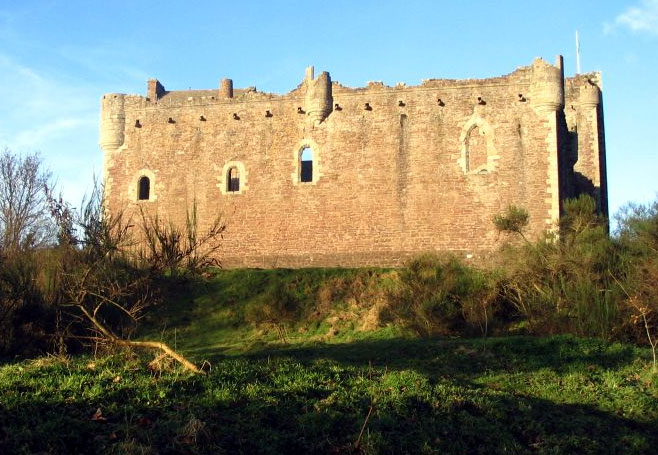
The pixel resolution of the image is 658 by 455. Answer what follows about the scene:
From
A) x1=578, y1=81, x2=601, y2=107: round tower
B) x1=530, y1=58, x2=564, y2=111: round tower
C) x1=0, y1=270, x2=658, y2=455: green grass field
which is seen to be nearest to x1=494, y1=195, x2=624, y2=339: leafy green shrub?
x1=0, y1=270, x2=658, y2=455: green grass field

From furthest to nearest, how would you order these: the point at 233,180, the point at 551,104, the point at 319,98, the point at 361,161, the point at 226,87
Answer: the point at 226,87 → the point at 233,180 → the point at 319,98 → the point at 361,161 → the point at 551,104

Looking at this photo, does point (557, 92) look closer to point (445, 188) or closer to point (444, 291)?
point (445, 188)

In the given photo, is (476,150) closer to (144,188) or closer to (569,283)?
(569,283)

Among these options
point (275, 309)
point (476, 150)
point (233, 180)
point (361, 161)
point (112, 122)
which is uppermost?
point (112, 122)

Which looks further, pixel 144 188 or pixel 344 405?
pixel 144 188

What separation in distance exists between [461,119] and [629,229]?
9.22 metres

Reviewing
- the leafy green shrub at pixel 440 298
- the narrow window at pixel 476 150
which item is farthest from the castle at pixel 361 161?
the leafy green shrub at pixel 440 298

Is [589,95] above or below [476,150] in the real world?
above

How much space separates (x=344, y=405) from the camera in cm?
973

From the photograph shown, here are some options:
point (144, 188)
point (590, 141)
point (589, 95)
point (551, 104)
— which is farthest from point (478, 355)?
point (144, 188)

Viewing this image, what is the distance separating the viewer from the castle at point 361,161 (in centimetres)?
2648

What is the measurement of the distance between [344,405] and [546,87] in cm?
1909

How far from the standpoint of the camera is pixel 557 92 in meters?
26.3

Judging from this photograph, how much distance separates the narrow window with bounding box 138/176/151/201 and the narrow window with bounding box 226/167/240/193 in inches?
118
